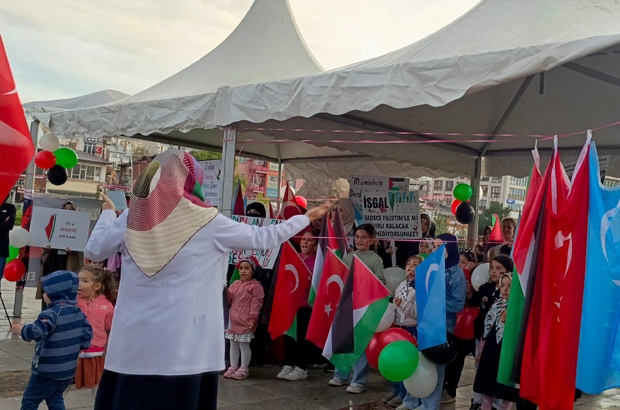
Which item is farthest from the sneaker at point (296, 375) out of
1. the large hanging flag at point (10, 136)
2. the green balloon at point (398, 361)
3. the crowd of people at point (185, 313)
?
the large hanging flag at point (10, 136)

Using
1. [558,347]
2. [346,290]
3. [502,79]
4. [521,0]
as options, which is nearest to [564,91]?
[521,0]

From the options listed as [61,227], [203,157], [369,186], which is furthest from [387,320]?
[203,157]

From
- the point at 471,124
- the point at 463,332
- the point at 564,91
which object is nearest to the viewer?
the point at 463,332

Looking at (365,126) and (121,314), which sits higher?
(365,126)

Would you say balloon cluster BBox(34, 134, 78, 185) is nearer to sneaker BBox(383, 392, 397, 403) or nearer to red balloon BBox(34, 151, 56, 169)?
red balloon BBox(34, 151, 56, 169)

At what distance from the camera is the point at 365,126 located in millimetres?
8344

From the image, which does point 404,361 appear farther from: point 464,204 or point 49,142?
point 49,142

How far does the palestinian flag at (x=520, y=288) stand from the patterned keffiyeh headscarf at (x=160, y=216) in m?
2.47

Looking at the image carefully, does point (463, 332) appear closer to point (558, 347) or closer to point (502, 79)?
point (558, 347)

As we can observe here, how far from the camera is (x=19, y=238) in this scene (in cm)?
841

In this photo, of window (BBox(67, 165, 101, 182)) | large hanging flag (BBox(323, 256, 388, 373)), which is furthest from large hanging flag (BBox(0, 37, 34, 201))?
window (BBox(67, 165, 101, 182))

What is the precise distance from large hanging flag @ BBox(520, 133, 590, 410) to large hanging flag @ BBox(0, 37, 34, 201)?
Answer: 3.49m

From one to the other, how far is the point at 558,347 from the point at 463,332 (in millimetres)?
1785

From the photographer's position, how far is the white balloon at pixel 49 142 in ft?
29.5
